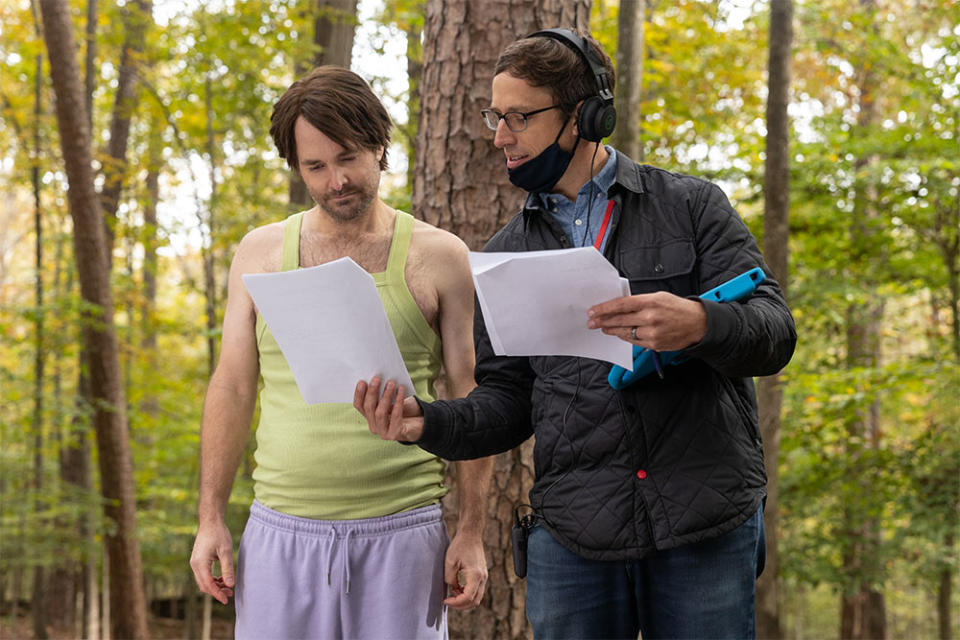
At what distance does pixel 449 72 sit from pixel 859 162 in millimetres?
9308

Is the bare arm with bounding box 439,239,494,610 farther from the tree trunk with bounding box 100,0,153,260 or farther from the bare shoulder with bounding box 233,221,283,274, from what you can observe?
the tree trunk with bounding box 100,0,153,260

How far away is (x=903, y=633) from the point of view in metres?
24.7

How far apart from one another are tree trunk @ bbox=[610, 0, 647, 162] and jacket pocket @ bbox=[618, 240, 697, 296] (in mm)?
3917

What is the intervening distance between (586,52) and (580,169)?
0.89 feet

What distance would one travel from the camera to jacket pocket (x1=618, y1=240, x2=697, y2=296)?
1.87m

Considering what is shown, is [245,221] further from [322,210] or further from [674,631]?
[674,631]

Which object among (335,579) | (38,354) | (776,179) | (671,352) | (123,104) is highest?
(123,104)

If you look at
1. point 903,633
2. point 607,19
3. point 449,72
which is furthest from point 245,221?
point 903,633

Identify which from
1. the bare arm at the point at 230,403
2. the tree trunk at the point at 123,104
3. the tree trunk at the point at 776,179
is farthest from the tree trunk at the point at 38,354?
the bare arm at the point at 230,403

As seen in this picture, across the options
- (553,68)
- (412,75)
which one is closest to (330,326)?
(553,68)

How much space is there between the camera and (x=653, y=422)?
1.85 m

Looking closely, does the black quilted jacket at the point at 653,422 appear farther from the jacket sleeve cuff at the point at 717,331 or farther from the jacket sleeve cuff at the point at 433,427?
the jacket sleeve cuff at the point at 717,331

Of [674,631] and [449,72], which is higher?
[449,72]

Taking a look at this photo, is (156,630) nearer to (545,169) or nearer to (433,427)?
(433,427)
